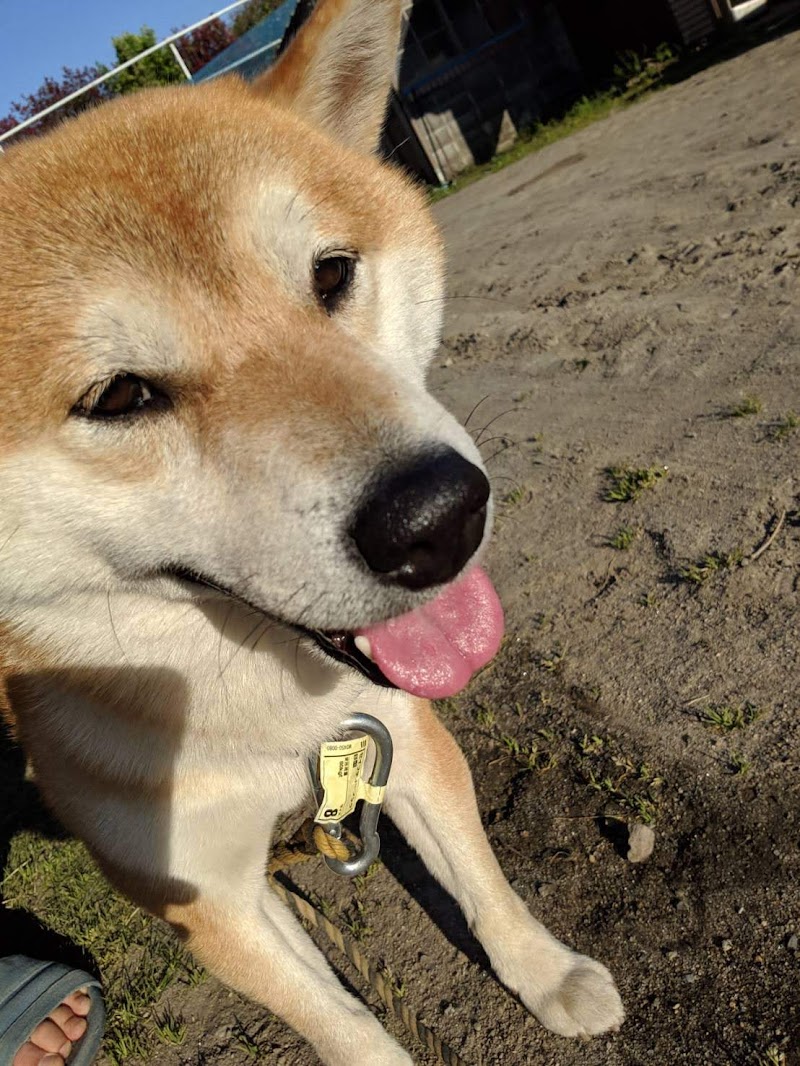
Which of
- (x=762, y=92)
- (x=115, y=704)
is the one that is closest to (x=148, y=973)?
(x=115, y=704)

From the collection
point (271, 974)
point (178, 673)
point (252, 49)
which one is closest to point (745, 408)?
point (178, 673)

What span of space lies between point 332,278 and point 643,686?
1.47 meters

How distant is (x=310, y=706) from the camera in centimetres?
167

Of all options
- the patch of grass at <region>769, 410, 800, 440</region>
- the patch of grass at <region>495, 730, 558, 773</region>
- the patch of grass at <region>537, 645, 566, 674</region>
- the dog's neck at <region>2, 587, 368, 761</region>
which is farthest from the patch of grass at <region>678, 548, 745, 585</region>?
the dog's neck at <region>2, 587, 368, 761</region>

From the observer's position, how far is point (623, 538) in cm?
271

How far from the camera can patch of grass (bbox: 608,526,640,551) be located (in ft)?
8.88

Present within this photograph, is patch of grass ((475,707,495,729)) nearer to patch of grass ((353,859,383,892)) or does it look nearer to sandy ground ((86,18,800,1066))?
sandy ground ((86,18,800,1066))

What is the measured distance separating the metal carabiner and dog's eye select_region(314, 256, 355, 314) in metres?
0.92

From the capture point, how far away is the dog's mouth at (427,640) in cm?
135

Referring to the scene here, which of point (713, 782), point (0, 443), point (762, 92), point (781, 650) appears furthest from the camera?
point (762, 92)

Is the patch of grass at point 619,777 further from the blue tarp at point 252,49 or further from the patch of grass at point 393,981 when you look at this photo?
the blue tarp at point 252,49

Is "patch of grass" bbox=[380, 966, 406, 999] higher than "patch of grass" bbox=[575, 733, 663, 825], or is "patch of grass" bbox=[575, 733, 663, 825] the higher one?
"patch of grass" bbox=[575, 733, 663, 825]

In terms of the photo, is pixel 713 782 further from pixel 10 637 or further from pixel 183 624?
pixel 10 637

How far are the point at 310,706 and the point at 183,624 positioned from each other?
35 cm
